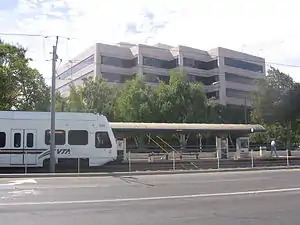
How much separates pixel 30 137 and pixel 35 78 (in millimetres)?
19383

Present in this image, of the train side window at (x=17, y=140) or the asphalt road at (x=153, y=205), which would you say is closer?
the asphalt road at (x=153, y=205)

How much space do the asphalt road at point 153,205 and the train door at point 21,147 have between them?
9389 millimetres

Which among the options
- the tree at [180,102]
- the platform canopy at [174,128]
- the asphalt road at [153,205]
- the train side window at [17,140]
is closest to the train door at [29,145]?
the train side window at [17,140]

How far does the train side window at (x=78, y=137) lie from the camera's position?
1006 inches

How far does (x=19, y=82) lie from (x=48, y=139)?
57.6ft

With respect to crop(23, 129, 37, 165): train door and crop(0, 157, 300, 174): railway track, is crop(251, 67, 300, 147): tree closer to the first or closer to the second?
crop(0, 157, 300, 174): railway track

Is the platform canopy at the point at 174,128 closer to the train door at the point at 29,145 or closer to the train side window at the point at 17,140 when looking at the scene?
the train door at the point at 29,145

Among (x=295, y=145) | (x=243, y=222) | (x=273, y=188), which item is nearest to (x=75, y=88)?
(x=295, y=145)

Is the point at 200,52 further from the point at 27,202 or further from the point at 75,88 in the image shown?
the point at 27,202

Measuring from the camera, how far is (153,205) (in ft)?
37.1

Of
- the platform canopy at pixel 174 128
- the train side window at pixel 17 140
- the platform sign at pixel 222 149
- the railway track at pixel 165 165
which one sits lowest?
the railway track at pixel 165 165

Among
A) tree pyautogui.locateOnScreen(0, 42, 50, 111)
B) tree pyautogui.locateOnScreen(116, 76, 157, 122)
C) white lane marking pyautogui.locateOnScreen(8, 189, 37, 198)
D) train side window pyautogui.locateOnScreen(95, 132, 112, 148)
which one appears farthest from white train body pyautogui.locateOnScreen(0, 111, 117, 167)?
tree pyautogui.locateOnScreen(116, 76, 157, 122)

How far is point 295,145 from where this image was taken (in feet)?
230

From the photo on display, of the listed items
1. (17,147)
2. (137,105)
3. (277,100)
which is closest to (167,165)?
(17,147)
